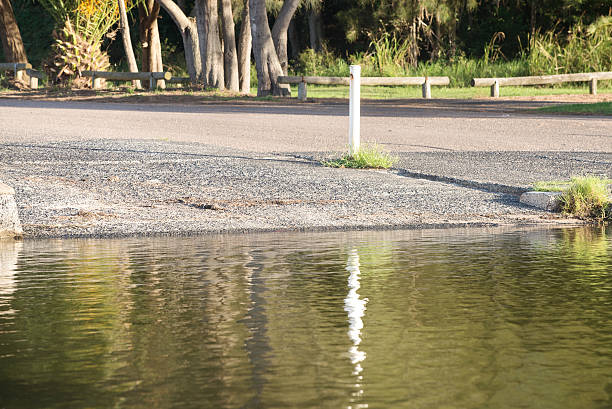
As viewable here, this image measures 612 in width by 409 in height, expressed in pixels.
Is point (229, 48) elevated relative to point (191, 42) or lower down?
lower down

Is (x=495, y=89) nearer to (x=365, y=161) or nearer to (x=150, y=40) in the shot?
(x=150, y=40)

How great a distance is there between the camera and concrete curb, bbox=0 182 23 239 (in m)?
9.26

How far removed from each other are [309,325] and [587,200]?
19.3 ft

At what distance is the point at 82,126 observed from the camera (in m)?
21.0

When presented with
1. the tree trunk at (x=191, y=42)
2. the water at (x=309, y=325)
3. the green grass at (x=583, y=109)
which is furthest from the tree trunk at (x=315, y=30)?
the water at (x=309, y=325)

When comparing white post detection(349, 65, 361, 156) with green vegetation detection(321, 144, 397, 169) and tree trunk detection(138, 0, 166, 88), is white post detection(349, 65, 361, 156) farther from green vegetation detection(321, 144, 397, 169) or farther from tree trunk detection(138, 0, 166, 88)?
tree trunk detection(138, 0, 166, 88)

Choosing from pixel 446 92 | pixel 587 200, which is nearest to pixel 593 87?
pixel 446 92

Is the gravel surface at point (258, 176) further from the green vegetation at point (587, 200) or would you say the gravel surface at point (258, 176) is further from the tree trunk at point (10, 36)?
the tree trunk at point (10, 36)

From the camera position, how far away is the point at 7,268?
24.9 feet

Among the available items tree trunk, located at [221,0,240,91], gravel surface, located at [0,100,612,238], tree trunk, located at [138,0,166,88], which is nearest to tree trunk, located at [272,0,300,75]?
tree trunk, located at [221,0,240,91]

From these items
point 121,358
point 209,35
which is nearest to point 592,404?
point 121,358

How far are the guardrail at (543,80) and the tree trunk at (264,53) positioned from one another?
244 inches

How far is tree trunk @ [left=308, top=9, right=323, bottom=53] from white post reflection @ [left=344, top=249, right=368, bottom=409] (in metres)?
41.2

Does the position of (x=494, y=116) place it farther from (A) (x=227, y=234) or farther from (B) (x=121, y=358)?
(B) (x=121, y=358)
